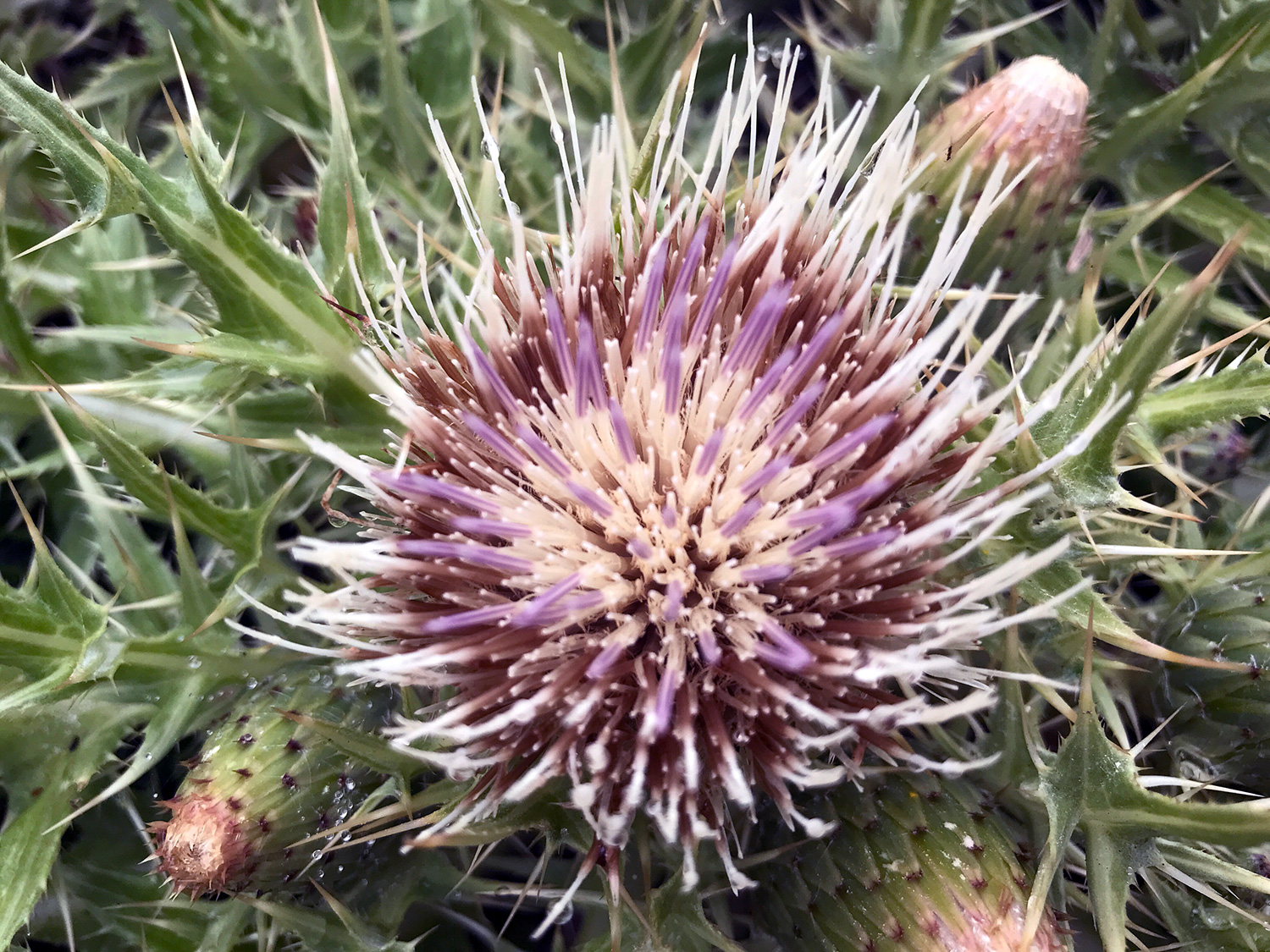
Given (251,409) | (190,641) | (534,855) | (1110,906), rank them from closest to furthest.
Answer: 1. (1110,906)
2. (190,641)
3. (251,409)
4. (534,855)

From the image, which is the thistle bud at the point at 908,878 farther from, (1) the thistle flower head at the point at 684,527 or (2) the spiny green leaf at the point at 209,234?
(2) the spiny green leaf at the point at 209,234

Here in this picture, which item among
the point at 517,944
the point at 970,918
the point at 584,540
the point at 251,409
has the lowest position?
the point at 517,944

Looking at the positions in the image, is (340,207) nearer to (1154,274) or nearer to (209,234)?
(209,234)

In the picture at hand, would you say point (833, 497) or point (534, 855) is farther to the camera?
point (534, 855)

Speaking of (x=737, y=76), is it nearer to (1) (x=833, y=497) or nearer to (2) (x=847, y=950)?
(1) (x=833, y=497)

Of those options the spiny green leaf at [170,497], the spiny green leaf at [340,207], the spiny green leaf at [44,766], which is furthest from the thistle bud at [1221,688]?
the spiny green leaf at [44,766]

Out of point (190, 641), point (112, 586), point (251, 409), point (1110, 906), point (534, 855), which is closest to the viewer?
point (1110, 906)

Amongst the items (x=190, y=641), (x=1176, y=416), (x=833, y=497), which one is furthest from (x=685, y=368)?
(x=190, y=641)

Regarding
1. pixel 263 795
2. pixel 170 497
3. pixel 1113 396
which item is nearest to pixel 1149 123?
pixel 1113 396
